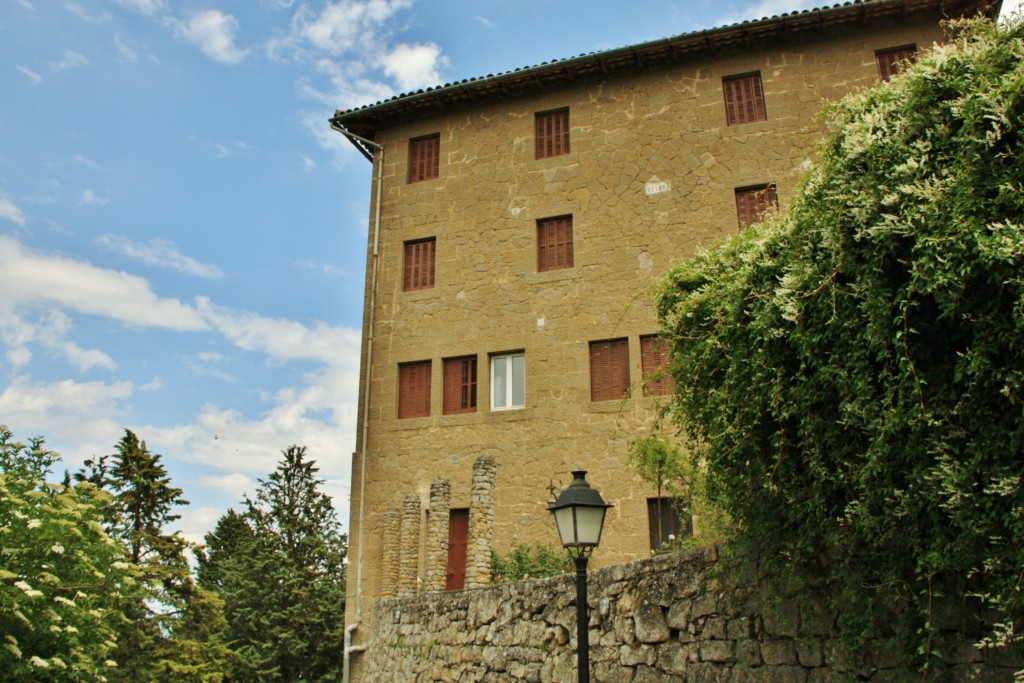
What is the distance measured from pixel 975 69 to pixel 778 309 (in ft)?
6.94

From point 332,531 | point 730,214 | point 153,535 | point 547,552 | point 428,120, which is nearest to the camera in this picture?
point 547,552

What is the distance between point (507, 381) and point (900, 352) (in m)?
12.7

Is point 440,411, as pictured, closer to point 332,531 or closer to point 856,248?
point 856,248

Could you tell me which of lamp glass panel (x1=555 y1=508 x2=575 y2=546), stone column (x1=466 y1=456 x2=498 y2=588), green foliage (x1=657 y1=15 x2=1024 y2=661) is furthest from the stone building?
green foliage (x1=657 y1=15 x2=1024 y2=661)

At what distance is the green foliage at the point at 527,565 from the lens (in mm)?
15038

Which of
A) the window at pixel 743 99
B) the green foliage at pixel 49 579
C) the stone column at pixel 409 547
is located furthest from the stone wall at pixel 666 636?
the window at pixel 743 99

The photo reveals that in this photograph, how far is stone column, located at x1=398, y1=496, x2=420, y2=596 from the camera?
51.3ft

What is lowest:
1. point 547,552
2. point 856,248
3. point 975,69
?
point 547,552

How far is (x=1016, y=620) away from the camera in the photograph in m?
5.41

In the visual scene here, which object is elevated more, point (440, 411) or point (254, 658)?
point (440, 411)

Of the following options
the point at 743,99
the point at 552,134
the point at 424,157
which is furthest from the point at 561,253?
the point at 743,99

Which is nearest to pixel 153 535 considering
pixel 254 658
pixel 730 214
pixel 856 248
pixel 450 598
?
pixel 254 658

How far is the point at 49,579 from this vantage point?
16438mm

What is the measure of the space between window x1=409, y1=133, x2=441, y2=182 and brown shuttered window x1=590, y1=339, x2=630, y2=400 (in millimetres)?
6136
